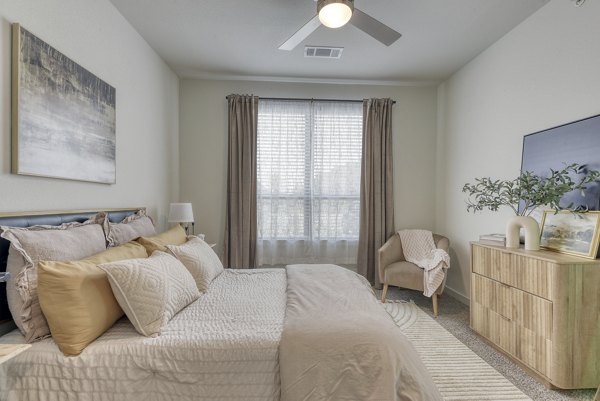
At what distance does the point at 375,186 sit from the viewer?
4086 millimetres

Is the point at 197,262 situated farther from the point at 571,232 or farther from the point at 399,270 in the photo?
the point at 571,232

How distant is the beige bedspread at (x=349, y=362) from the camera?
4.11ft

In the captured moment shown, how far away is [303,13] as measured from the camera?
8.71 feet

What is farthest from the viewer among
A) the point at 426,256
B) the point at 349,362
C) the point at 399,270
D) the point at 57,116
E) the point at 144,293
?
the point at 426,256

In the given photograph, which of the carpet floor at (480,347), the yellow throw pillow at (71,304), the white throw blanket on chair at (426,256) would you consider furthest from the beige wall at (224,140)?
the yellow throw pillow at (71,304)

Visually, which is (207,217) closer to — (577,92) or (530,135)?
(530,135)

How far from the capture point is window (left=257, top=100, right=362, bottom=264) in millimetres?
4090

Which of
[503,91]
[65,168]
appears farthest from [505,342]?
[65,168]

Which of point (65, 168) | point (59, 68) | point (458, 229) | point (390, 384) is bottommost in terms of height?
point (390, 384)

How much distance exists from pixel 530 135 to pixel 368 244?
2115mm

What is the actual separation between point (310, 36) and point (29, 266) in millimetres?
2859

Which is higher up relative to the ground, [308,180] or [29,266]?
[308,180]

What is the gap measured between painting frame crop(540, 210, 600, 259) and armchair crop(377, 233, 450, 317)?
1167 millimetres

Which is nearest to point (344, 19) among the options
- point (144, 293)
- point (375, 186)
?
point (144, 293)
